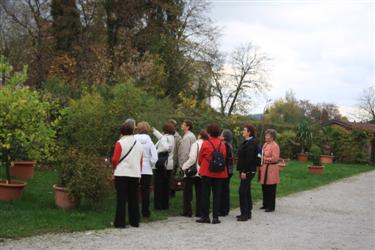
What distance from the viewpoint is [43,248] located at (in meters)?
6.73

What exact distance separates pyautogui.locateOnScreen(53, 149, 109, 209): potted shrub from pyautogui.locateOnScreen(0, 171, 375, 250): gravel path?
3.62 feet

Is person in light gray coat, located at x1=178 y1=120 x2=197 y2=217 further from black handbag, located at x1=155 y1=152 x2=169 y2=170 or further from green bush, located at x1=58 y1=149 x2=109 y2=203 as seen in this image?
green bush, located at x1=58 y1=149 x2=109 y2=203

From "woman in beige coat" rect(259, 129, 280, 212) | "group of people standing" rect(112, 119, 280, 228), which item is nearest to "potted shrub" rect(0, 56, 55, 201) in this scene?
"group of people standing" rect(112, 119, 280, 228)

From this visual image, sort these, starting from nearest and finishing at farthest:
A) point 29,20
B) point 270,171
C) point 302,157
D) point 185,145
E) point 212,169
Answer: point 212,169 < point 185,145 < point 270,171 < point 302,157 < point 29,20

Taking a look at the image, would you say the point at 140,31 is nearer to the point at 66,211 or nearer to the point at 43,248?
the point at 66,211

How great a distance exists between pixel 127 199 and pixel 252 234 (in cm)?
224

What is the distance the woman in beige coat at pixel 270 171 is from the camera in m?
11.1

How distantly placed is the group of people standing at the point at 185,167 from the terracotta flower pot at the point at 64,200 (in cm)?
112

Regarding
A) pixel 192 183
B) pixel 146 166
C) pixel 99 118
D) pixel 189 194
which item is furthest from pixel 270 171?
pixel 99 118

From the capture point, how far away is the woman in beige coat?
36.4 ft

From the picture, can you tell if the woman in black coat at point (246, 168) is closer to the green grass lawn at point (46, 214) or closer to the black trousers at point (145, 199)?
the green grass lawn at point (46, 214)

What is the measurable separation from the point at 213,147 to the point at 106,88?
297 inches

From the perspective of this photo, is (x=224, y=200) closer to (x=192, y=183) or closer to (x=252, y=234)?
(x=192, y=183)

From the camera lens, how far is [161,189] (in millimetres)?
10148
